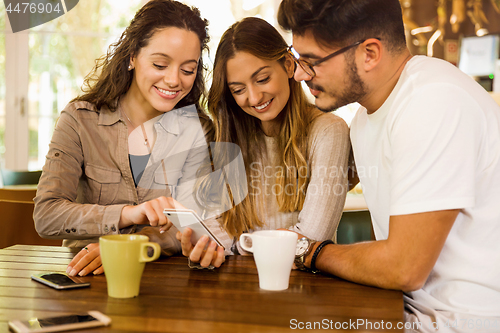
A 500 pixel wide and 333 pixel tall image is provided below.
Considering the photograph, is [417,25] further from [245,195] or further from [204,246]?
[204,246]

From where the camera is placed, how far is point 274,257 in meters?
0.86

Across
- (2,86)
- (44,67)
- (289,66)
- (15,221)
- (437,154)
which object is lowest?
(15,221)

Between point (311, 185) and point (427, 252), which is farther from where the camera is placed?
point (311, 185)

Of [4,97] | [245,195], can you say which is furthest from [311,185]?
[4,97]

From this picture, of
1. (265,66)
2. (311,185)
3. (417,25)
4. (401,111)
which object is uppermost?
(417,25)

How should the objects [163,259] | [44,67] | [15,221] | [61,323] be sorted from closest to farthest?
1. [61,323]
2. [163,259]
3. [15,221]
4. [44,67]

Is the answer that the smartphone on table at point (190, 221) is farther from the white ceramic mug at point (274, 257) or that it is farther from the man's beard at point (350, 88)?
the man's beard at point (350, 88)

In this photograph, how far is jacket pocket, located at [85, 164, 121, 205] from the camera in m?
1.54

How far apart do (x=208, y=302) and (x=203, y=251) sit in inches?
9.6

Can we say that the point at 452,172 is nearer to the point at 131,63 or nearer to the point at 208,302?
the point at 208,302

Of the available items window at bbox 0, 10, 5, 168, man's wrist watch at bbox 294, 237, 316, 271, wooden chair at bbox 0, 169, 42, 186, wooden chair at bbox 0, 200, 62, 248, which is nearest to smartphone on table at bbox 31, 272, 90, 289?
man's wrist watch at bbox 294, 237, 316, 271

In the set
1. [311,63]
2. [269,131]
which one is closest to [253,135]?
[269,131]

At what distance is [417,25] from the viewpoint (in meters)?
4.63

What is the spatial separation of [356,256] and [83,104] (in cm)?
110
